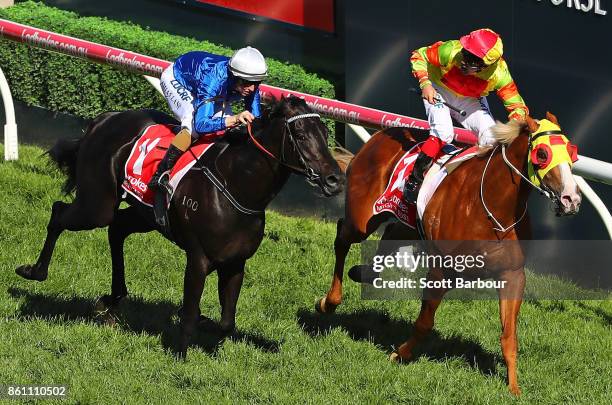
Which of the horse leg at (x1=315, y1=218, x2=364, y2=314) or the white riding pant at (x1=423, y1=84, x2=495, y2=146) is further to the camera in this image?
the horse leg at (x1=315, y1=218, x2=364, y2=314)

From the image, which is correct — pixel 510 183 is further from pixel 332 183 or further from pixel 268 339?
pixel 268 339

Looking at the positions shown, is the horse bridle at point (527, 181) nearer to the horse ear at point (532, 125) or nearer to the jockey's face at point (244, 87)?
the horse ear at point (532, 125)

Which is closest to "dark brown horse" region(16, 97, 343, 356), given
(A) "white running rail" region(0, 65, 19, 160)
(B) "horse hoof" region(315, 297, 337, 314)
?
(B) "horse hoof" region(315, 297, 337, 314)

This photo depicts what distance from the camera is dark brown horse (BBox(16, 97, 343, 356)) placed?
7777 mm

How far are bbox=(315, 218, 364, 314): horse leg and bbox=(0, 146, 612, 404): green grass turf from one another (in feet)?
0.36

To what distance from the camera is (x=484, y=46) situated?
8430mm

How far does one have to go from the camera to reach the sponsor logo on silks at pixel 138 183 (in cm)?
861

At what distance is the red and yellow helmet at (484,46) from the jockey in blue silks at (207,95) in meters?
1.34

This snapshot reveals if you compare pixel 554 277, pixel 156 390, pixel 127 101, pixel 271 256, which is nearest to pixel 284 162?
pixel 156 390

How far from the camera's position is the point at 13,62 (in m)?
13.8

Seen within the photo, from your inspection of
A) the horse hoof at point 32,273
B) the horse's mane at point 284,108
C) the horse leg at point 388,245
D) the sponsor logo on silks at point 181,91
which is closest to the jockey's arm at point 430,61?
the horse leg at point 388,245

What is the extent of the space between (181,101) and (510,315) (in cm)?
250

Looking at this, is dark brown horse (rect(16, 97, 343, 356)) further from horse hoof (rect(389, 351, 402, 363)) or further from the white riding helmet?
horse hoof (rect(389, 351, 402, 363))

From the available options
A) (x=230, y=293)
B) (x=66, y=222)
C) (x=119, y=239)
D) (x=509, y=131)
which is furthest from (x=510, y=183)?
(x=66, y=222)
